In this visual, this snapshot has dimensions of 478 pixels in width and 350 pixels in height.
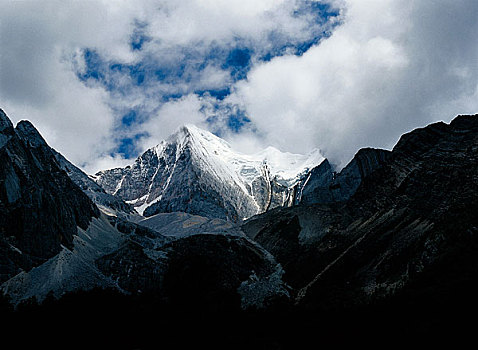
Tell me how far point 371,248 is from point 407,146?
Result: 4682 centimetres

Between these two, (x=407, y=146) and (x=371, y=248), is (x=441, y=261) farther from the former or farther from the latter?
(x=407, y=146)

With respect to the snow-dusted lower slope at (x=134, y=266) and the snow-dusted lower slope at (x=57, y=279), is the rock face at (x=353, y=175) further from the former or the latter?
the snow-dusted lower slope at (x=57, y=279)

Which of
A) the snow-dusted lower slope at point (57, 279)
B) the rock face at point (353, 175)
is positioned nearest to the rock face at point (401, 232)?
the rock face at point (353, 175)

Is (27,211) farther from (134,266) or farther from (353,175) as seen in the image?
(353,175)

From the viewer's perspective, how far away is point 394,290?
71.9m

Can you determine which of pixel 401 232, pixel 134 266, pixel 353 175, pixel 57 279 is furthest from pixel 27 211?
pixel 353 175

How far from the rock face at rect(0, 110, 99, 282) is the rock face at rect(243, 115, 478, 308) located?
228 feet

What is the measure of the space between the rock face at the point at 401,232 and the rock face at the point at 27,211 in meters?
69.4

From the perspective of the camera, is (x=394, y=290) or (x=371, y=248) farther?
(x=371, y=248)

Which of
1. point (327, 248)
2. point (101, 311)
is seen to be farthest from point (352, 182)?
point (101, 311)

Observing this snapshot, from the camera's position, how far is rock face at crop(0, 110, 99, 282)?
326 feet

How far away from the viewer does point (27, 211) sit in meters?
110

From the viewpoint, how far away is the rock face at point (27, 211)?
99.3 m

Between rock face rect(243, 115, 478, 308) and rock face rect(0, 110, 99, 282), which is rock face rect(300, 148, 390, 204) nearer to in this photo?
rock face rect(243, 115, 478, 308)
